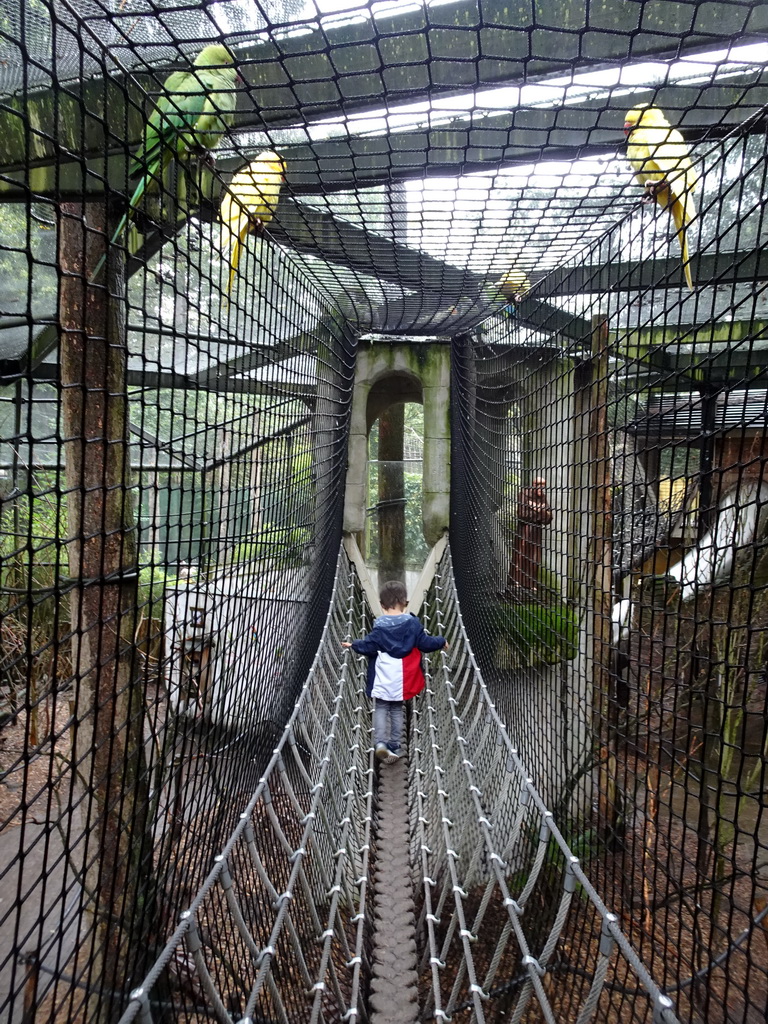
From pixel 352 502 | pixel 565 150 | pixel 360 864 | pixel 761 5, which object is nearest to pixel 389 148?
pixel 565 150

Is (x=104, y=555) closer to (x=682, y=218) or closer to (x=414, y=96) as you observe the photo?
(x=414, y=96)

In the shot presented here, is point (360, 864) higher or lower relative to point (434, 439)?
lower

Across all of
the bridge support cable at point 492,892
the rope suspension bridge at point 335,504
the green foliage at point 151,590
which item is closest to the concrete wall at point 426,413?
the rope suspension bridge at point 335,504

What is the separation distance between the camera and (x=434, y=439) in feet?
14.6

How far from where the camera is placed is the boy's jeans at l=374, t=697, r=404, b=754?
2848mm

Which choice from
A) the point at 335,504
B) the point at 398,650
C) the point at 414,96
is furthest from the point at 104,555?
the point at 335,504

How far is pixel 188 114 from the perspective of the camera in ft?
4.51

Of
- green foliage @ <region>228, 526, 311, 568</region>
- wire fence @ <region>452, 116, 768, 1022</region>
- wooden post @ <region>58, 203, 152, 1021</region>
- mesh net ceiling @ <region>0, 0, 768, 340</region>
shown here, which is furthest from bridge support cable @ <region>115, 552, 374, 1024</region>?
mesh net ceiling @ <region>0, 0, 768, 340</region>

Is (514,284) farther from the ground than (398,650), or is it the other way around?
(514,284)

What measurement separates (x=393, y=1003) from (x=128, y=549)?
1280 mm

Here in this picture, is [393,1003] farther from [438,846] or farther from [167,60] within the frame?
[167,60]

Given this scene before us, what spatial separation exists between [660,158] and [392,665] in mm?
2018

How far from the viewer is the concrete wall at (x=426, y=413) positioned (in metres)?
4.38

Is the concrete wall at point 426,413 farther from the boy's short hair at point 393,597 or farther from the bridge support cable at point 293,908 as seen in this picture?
the bridge support cable at point 293,908
